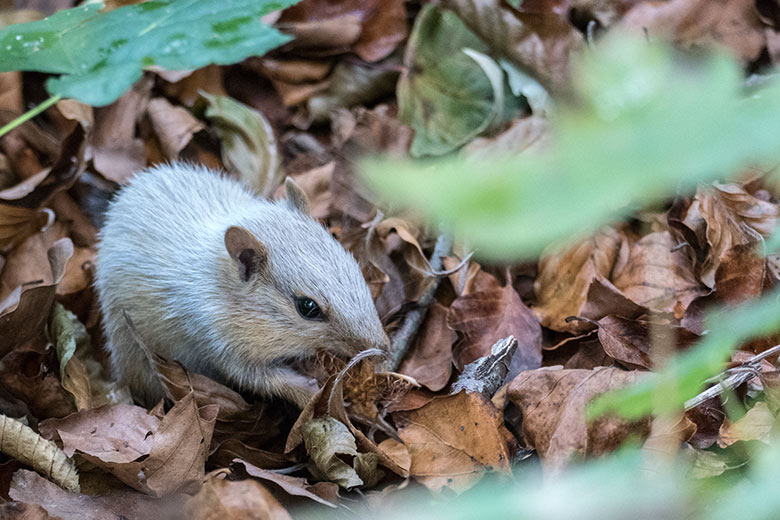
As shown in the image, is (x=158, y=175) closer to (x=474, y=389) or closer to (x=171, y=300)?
(x=171, y=300)

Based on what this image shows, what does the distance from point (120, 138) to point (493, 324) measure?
2.94 meters

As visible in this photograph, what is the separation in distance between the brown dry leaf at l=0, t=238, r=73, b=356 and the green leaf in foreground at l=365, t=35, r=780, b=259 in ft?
11.5

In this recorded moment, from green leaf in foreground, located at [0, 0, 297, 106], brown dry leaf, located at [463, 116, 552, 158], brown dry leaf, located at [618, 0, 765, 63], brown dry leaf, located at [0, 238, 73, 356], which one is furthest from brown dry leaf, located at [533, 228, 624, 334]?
brown dry leaf, located at [0, 238, 73, 356]

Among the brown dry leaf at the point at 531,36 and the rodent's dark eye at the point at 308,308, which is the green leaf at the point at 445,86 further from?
the rodent's dark eye at the point at 308,308

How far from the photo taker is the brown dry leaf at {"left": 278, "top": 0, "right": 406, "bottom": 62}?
5.39 metres

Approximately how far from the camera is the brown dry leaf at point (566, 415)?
9.20ft

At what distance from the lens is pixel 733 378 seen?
2908mm

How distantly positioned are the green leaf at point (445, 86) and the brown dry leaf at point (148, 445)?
2398 millimetres

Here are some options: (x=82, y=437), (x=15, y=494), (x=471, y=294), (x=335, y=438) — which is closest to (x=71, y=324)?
(x=82, y=437)

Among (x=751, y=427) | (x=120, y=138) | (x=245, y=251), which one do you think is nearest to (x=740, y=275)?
(x=751, y=427)

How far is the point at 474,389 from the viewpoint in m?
3.30

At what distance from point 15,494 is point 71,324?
1.38 meters

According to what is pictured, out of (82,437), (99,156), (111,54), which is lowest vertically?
(82,437)

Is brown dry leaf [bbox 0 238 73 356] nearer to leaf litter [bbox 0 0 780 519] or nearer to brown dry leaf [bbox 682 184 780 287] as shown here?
leaf litter [bbox 0 0 780 519]
